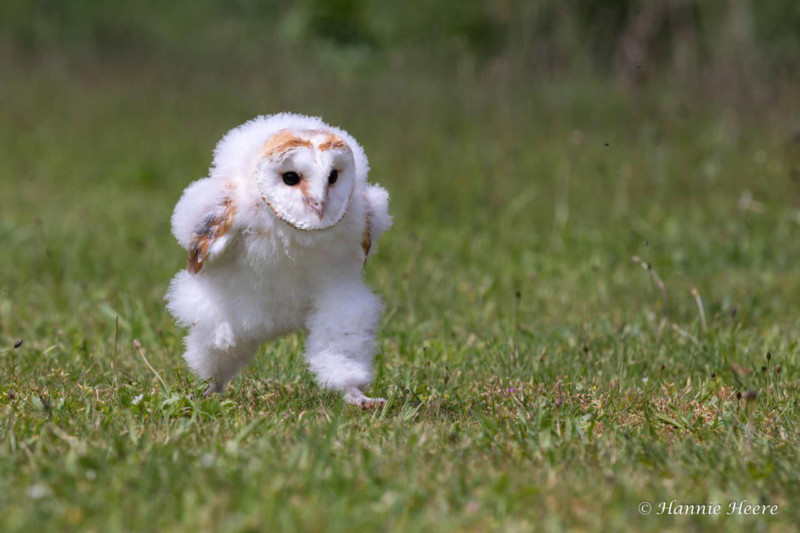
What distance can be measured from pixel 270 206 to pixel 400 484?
100 centimetres

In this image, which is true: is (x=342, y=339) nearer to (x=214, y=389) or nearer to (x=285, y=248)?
(x=285, y=248)

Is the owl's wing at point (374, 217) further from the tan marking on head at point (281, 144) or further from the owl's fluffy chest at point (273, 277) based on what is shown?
the tan marking on head at point (281, 144)

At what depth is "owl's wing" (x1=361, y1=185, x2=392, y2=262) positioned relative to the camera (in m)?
3.39

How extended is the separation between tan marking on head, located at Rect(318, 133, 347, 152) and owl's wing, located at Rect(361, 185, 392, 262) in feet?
1.11

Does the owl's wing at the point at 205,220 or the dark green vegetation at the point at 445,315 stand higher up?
the owl's wing at the point at 205,220

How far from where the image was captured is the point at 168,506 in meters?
2.39

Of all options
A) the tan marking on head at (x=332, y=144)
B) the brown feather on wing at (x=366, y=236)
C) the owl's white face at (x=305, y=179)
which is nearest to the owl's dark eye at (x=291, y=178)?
the owl's white face at (x=305, y=179)

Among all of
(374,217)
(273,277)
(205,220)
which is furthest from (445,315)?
(205,220)

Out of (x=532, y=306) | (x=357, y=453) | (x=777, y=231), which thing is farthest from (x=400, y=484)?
(x=777, y=231)

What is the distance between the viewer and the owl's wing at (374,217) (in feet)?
11.1

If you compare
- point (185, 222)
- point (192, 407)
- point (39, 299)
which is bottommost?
point (39, 299)

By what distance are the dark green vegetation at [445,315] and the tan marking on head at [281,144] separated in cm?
86

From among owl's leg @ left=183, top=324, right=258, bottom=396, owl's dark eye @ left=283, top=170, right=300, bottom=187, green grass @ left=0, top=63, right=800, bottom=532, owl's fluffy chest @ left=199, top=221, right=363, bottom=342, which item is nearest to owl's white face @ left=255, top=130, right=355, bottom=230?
owl's dark eye @ left=283, top=170, right=300, bottom=187

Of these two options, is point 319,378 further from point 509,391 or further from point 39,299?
point 39,299
